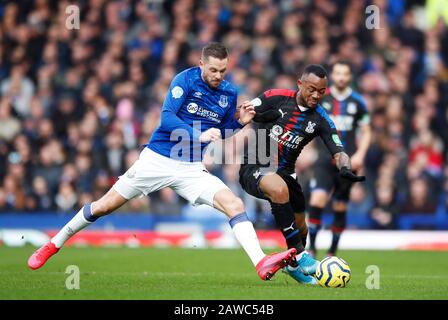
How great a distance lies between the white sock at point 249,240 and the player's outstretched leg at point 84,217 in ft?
4.36

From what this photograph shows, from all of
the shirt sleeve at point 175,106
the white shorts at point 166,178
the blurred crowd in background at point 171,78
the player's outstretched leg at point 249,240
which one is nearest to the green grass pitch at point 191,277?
the player's outstretched leg at point 249,240

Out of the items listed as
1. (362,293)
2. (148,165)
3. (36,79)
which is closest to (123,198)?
(148,165)

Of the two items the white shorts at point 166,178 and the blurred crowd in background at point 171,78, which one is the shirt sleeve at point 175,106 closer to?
the white shorts at point 166,178

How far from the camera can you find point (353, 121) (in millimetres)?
12641

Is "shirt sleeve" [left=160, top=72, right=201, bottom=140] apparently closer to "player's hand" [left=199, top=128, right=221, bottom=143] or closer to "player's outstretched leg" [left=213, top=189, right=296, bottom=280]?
"player's hand" [left=199, top=128, right=221, bottom=143]

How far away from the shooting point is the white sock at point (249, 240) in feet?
28.3

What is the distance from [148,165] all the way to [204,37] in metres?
11.1

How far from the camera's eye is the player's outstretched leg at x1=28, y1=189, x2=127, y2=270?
9.35m

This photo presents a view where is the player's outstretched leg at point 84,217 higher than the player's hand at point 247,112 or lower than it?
lower

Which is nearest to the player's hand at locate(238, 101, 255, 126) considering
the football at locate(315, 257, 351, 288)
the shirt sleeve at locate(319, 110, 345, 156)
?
the shirt sleeve at locate(319, 110, 345, 156)

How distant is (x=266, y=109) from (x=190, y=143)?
0.96 meters

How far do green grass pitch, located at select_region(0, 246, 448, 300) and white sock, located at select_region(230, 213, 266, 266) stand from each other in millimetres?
313

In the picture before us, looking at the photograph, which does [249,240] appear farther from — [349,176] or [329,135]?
[329,135]
